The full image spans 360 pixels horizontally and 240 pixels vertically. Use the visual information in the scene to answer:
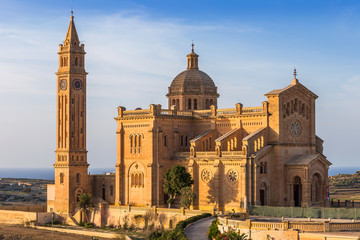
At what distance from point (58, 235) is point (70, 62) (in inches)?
866

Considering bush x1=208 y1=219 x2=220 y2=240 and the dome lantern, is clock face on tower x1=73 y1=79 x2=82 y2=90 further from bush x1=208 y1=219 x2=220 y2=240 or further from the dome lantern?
bush x1=208 y1=219 x2=220 y2=240

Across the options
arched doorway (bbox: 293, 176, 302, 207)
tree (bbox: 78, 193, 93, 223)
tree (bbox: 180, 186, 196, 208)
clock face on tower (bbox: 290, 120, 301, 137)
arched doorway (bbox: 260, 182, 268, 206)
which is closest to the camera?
arched doorway (bbox: 260, 182, 268, 206)

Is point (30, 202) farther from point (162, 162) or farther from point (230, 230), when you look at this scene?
point (230, 230)

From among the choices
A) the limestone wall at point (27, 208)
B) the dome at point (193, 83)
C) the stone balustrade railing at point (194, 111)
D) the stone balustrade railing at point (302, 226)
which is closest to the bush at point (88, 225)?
the limestone wall at point (27, 208)

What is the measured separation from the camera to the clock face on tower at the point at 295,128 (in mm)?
75412

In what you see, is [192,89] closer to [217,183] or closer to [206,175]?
[206,175]

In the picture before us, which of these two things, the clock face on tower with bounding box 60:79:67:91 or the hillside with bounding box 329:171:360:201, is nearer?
the clock face on tower with bounding box 60:79:67:91

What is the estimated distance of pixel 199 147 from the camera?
78938mm

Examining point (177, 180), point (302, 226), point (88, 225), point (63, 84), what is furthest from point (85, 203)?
point (302, 226)

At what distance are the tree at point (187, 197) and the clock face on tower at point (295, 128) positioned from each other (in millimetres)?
12613

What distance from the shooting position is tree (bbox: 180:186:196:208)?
7438 cm

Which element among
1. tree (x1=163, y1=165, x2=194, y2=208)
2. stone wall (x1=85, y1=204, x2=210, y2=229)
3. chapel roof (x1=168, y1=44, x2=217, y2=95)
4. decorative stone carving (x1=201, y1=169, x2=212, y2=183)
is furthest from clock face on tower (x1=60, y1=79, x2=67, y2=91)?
decorative stone carving (x1=201, y1=169, x2=212, y2=183)

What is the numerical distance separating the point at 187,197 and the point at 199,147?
688 centimetres

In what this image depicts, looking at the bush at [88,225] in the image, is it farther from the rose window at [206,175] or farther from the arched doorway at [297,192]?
the arched doorway at [297,192]
